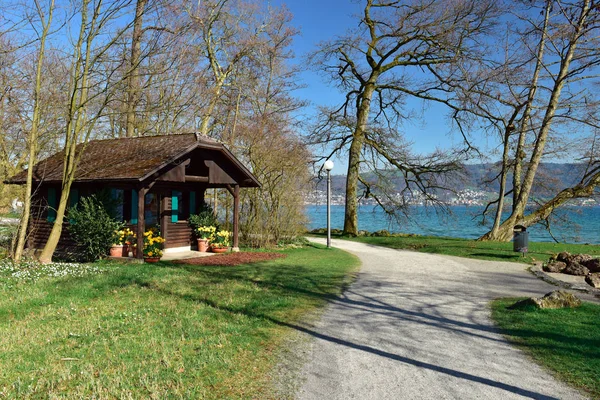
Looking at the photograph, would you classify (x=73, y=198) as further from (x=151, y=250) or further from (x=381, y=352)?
(x=381, y=352)

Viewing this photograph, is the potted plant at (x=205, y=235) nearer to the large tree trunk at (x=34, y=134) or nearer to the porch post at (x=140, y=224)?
the porch post at (x=140, y=224)

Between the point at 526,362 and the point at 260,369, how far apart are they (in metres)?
3.24

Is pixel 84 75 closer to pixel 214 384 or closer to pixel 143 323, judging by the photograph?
pixel 143 323

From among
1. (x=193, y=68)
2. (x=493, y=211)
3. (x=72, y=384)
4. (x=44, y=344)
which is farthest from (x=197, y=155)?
(x=493, y=211)

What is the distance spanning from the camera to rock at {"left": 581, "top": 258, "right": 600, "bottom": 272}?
12.5m

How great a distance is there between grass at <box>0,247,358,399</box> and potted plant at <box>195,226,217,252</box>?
5.59 meters

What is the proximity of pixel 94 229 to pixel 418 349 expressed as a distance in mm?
11959

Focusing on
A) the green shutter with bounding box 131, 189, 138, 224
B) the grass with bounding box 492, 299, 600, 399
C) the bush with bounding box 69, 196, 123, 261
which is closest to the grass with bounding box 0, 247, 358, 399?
the grass with bounding box 492, 299, 600, 399

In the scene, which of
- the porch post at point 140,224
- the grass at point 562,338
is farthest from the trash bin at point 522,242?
the porch post at point 140,224

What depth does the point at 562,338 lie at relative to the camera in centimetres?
594

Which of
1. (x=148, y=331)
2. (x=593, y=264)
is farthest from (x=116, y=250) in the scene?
(x=593, y=264)

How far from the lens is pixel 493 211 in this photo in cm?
2773

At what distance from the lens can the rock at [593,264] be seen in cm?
1254

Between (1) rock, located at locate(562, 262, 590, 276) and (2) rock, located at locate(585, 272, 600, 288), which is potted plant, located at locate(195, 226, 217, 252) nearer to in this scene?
(1) rock, located at locate(562, 262, 590, 276)
